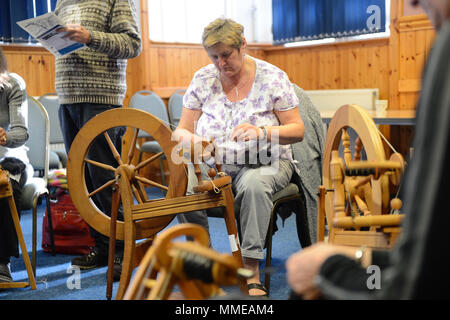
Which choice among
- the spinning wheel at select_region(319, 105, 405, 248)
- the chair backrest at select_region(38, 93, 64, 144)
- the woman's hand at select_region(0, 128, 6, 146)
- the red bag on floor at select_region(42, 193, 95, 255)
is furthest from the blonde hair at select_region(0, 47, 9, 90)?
the spinning wheel at select_region(319, 105, 405, 248)

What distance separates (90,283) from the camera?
2.35 metres

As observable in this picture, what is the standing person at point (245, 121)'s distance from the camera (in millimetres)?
1942

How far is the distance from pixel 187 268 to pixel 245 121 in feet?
4.37

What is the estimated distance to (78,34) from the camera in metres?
2.17

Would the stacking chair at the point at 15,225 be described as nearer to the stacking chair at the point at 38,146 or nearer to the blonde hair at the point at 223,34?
the stacking chair at the point at 38,146

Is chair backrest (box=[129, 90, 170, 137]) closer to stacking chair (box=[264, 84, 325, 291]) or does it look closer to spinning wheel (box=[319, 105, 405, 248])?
stacking chair (box=[264, 84, 325, 291])

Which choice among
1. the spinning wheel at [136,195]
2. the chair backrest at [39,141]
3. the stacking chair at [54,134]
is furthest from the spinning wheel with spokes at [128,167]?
the stacking chair at [54,134]

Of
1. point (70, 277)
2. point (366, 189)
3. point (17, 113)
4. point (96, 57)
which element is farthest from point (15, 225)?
point (366, 189)

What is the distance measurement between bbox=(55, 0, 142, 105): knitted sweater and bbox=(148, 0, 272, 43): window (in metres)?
2.69

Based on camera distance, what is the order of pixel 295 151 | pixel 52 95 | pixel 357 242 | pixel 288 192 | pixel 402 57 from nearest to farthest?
1. pixel 357 242
2. pixel 288 192
3. pixel 295 151
4. pixel 52 95
5. pixel 402 57

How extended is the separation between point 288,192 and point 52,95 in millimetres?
2858

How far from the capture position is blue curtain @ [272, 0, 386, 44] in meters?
4.78

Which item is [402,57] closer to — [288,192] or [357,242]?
[288,192]
